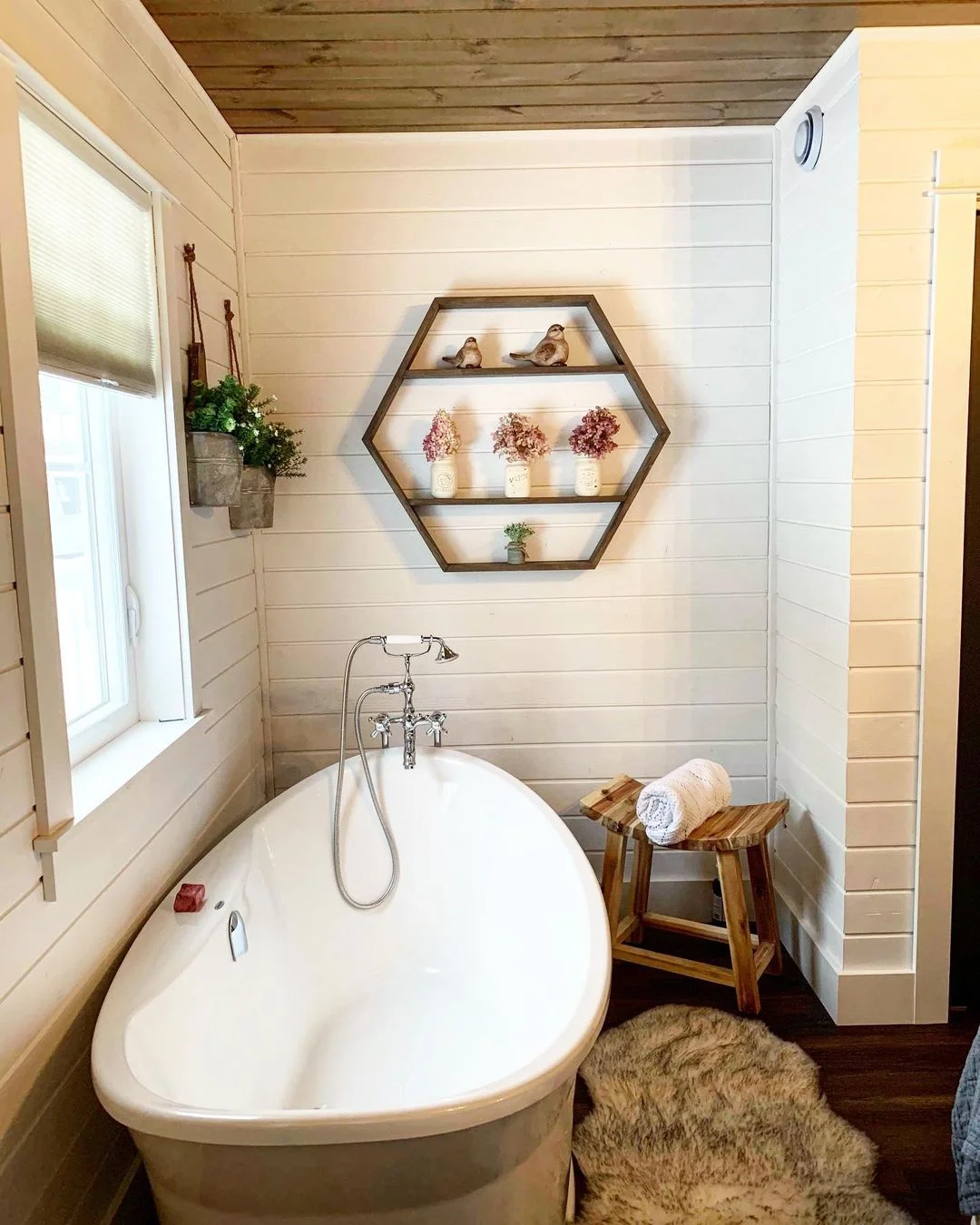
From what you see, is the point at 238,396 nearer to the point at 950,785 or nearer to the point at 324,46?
the point at 324,46

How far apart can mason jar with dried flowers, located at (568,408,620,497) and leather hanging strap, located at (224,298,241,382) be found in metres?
1.01

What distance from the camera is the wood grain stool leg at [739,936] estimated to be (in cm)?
242

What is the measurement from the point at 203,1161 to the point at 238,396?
1628 mm

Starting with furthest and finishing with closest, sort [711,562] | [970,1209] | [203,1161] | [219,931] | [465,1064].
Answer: [711,562] < [465,1064] < [219,931] < [970,1209] < [203,1161]

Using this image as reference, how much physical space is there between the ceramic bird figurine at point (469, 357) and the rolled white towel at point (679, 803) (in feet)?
4.34

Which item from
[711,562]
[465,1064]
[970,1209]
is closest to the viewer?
[970,1209]

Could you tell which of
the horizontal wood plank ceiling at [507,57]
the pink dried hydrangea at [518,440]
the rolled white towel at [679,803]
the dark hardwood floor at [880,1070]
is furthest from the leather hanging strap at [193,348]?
the dark hardwood floor at [880,1070]

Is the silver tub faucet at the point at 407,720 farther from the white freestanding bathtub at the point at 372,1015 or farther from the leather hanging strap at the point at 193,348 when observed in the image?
the leather hanging strap at the point at 193,348

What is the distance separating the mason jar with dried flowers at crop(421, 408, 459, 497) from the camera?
8.93 ft

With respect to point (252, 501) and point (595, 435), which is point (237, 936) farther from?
point (595, 435)

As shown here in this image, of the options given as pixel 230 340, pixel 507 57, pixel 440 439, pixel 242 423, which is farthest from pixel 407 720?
pixel 507 57

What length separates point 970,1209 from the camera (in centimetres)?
147

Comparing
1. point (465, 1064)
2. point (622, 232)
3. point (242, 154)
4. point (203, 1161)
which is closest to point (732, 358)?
point (622, 232)

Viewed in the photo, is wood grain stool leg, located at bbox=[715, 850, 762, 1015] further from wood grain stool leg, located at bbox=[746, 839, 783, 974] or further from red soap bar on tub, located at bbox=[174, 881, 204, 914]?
red soap bar on tub, located at bbox=[174, 881, 204, 914]
